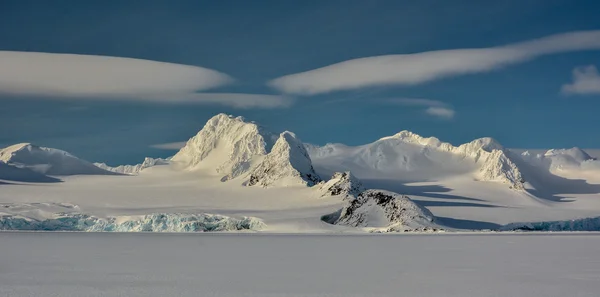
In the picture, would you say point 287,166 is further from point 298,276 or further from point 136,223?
point 298,276

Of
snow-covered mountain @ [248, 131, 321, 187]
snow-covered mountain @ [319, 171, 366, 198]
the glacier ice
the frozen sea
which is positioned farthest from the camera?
snow-covered mountain @ [248, 131, 321, 187]

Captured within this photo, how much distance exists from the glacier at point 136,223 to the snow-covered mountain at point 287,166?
47.0 m

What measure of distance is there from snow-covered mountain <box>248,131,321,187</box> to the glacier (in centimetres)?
4701

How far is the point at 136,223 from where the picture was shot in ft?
427

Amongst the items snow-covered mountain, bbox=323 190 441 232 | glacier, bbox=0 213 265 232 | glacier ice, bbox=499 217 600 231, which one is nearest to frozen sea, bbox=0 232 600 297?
snow-covered mountain, bbox=323 190 441 232

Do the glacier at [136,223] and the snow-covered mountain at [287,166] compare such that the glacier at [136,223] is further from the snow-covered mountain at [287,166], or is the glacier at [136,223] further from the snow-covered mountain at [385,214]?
the snow-covered mountain at [287,166]

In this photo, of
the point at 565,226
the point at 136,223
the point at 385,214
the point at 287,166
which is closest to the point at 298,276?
the point at 136,223

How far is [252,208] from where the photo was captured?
544ft

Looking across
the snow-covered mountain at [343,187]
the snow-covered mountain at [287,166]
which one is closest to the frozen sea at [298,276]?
the snow-covered mountain at [343,187]

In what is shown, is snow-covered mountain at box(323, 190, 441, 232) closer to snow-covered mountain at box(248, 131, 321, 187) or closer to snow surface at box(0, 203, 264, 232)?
snow surface at box(0, 203, 264, 232)

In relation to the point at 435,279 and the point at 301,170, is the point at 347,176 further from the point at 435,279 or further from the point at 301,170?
the point at 435,279

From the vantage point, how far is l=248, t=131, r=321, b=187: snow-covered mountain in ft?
604

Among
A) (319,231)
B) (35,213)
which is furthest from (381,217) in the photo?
(35,213)

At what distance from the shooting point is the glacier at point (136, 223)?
12725 centimetres
